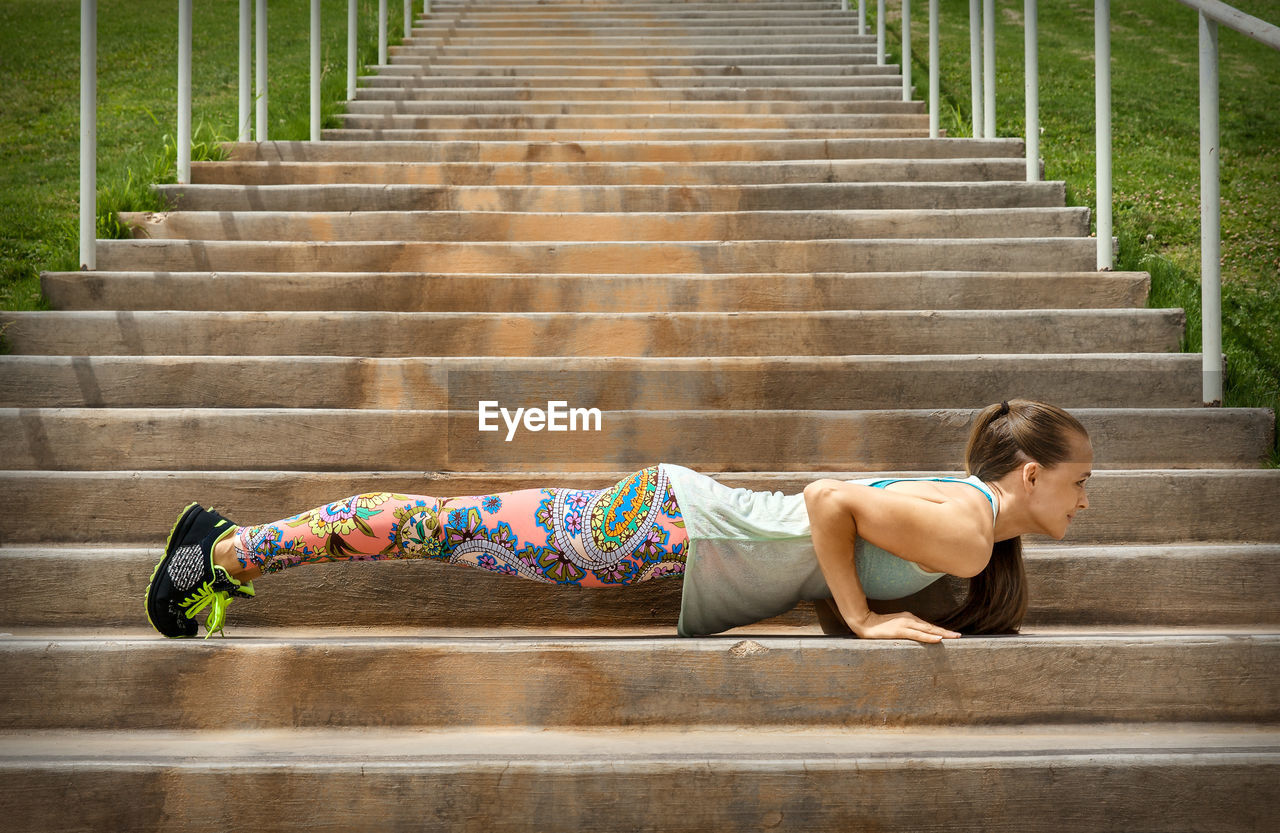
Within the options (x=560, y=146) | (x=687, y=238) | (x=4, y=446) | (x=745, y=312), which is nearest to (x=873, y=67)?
(x=560, y=146)

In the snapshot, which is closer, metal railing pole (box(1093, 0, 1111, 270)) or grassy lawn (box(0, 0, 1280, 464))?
metal railing pole (box(1093, 0, 1111, 270))

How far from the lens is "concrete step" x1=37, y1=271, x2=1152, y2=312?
3.48m

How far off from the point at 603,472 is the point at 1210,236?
6.71 feet

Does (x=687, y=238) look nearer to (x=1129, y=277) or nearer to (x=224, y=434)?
(x=1129, y=277)

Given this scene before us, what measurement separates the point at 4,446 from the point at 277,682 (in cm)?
134

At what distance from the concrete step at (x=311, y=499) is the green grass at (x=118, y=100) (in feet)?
3.76

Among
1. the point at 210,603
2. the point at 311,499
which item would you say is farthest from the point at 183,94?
the point at 210,603

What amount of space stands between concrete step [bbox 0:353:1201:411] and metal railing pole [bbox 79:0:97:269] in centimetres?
75

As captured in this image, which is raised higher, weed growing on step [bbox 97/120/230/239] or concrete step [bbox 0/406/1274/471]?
weed growing on step [bbox 97/120/230/239]

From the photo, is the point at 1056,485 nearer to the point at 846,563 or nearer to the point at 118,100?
the point at 846,563

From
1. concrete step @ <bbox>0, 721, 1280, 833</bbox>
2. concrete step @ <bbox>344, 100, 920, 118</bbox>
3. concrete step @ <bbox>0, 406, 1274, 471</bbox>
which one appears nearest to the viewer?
concrete step @ <bbox>0, 721, 1280, 833</bbox>

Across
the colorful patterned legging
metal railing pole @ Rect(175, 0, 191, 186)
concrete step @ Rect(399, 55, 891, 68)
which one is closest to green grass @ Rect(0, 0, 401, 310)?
metal railing pole @ Rect(175, 0, 191, 186)

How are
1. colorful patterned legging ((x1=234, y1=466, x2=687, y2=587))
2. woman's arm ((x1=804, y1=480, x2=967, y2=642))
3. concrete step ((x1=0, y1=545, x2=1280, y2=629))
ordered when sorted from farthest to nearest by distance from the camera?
1. concrete step ((x1=0, y1=545, x2=1280, y2=629))
2. colorful patterned legging ((x1=234, y1=466, x2=687, y2=587))
3. woman's arm ((x1=804, y1=480, x2=967, y2=642))

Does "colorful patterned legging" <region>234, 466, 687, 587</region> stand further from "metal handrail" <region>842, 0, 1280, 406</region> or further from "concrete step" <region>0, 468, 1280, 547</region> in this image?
"metal handrail" <region>842, 0, 1280, 406</region>
